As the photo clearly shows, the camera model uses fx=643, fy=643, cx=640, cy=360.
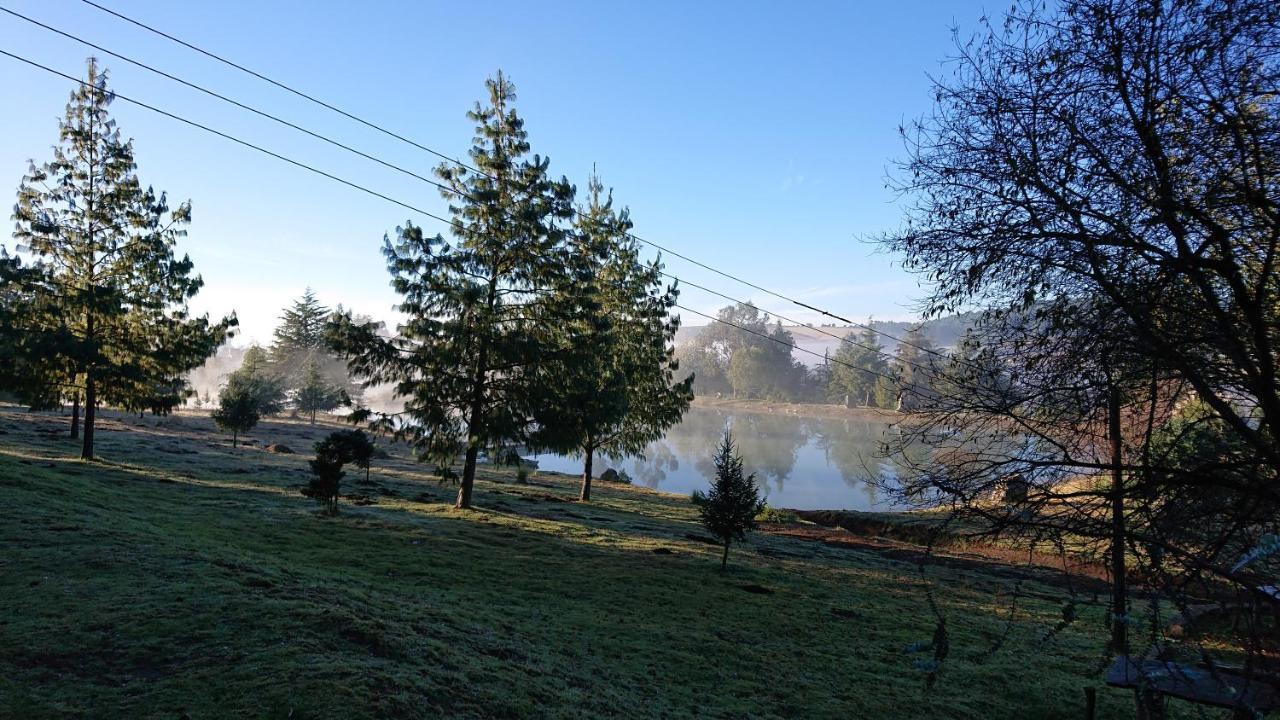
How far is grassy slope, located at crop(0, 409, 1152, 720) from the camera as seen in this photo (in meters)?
5.70

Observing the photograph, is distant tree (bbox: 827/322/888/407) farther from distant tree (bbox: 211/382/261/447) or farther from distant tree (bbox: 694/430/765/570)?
distant tree (bbox: 694/430/765/570)

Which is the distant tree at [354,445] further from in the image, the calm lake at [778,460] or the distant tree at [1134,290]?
the calm lake at [778,460]

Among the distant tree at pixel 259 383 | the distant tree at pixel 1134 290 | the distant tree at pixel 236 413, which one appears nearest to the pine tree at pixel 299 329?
the distant tree at pixel 259 383

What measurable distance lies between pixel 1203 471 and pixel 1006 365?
1.61 metres

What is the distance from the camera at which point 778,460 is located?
82.5 metres

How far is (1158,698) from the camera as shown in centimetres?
714

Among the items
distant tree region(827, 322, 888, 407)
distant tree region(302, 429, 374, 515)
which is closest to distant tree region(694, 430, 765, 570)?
distant tree region(302, 429, 374, 515)

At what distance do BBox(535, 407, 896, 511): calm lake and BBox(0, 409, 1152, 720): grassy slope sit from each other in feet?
67.6

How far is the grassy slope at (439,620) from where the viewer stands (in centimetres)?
570

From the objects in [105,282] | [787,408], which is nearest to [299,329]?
[105,282]

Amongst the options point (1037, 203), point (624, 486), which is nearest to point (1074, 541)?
point (1037, 203)

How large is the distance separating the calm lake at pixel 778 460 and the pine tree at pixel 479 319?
1743 centimetres

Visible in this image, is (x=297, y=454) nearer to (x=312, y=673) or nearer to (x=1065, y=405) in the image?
(x=312, y=673)

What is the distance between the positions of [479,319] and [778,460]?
6736cm
